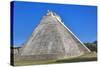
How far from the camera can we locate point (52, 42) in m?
2.83

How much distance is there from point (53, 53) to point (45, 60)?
0.43 ft

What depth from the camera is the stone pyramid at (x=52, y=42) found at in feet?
9.04

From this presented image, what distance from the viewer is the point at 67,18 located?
2908mm

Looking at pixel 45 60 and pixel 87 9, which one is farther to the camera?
pixel 87 9

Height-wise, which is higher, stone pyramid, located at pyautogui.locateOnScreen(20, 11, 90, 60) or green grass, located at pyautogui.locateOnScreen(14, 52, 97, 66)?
stone pyramid, located at pyautogui.locateOnScreen(20, 11, 90, 60)

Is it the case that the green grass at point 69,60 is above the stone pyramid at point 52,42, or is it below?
below

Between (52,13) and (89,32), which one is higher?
(52,13)

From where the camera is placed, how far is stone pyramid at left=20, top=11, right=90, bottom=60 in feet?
9.04

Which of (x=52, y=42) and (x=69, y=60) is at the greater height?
(x=52, y=42)
